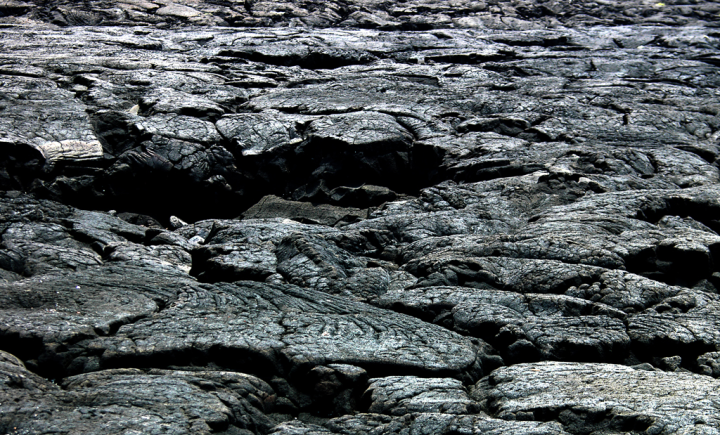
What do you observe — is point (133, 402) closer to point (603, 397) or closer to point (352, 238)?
point (603, 397)

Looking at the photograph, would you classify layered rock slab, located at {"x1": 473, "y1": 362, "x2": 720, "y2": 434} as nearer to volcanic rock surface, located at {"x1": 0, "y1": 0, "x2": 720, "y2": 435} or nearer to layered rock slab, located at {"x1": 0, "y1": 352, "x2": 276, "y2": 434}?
volcanic rock surface, located at {"x1": 0, "y1": 0, "x2": 720, "y2": 435}

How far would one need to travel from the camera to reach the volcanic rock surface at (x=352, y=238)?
3.59 meters

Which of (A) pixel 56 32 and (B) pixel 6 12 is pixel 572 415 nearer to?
(A) pixel 56 32

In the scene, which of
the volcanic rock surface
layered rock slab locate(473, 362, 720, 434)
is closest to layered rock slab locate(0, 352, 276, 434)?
the volcanic rock surface

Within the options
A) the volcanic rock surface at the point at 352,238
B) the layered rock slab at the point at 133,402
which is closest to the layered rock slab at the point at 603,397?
the volcanic rock surface at the point at 352,238

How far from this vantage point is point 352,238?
611 centimetres

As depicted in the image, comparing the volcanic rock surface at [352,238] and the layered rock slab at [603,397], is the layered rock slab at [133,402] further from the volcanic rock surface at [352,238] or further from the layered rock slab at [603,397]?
the layered rock slab at [603,397]

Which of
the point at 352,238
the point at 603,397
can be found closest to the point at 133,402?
the point at 603,397

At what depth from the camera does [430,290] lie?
509 centimetres

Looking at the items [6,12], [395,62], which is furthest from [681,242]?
[6,12]

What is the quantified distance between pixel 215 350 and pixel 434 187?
169 inches

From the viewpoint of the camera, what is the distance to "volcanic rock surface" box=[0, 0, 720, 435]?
3.59m

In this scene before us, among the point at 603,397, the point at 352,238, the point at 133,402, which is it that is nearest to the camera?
the point at 133,402

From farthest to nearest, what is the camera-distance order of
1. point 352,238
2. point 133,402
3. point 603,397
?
1. point 352,238
2. point 603,397
3. point 133,402
